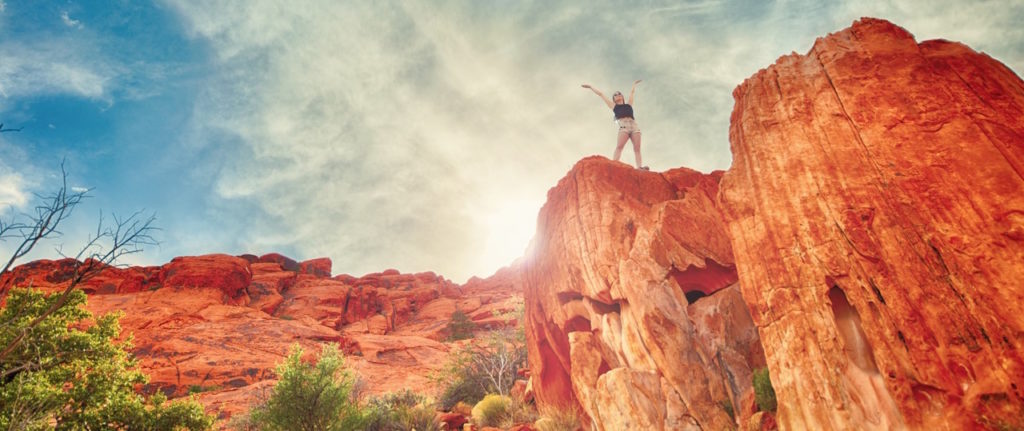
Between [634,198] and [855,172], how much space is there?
7.08 meters

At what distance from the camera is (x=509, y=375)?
68.2 ft

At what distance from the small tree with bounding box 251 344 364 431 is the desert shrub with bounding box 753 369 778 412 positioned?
41.3ft

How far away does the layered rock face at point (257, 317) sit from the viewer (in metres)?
27.7

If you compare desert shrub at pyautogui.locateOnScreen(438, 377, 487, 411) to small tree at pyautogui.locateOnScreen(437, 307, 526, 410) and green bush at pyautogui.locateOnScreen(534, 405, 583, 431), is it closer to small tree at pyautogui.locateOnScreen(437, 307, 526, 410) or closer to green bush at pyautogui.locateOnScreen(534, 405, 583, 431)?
small tree at pyautogui.locateOnScreen(437, 307, 526, 410)

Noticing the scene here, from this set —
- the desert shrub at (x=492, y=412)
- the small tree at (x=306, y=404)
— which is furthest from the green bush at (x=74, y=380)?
the desert shrub at (x=492, y=412)

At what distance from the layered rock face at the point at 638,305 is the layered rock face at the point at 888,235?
10.3ft

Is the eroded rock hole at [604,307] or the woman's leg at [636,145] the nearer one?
the eroded rock hole at [604,307]

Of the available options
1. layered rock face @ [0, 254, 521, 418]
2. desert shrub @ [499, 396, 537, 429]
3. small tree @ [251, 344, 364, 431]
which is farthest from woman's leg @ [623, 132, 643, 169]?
layered rock face @ [0, 254, 521, 418]

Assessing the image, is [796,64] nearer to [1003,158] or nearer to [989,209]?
[1003,158]

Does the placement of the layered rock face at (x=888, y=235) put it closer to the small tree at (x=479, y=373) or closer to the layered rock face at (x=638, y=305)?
the layered rock face at (x=638, y=305)

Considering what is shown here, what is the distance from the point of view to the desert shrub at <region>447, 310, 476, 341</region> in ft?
160

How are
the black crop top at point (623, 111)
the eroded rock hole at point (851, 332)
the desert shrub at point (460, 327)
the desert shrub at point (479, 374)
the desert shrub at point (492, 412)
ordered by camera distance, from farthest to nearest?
the desert shrub at point (460, 327), the desert shrub at point (479, 374), the desert shrub at point (492, 412), the black crop top at point (623, 111), the eroded rock hole at point (851, 332)

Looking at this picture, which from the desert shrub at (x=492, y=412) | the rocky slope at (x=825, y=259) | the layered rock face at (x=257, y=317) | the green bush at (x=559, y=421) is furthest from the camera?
the layered rock face at (x=257, y=317)

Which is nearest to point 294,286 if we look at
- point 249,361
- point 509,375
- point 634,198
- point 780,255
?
point 249,361
